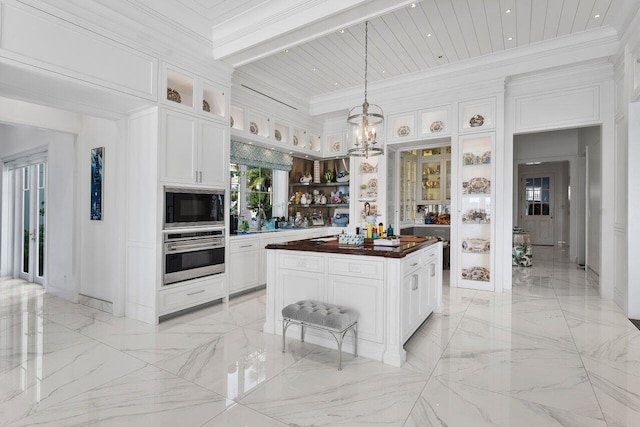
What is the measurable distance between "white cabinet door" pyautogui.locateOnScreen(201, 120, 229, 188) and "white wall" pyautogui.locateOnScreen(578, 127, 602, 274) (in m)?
6.19

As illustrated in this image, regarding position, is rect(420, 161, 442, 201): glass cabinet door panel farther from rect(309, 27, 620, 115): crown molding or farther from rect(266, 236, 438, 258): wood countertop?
rect(266, 236, 438, 258): wood countertop

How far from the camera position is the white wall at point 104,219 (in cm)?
391

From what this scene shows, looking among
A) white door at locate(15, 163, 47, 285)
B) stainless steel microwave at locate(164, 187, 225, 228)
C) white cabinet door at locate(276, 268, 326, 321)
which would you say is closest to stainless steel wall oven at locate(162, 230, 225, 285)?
stainless steel microwave at locate(164, 187, 225, 228)

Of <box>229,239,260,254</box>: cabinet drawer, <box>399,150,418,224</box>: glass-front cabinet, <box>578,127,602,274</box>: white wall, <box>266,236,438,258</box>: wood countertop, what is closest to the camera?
<box>266,236,438,258</box>: wood countertop

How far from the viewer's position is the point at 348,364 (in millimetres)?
2693

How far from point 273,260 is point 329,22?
8.10ft

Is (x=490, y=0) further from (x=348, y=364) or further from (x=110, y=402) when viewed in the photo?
(x=110, y=402)

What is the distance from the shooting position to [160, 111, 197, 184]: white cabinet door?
12.1ft

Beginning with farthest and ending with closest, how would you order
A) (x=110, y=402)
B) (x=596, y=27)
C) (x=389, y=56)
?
(x=389, y=56) < (x=596, y=27) < (x=110, y=402)

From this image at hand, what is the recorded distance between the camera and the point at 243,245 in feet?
15.8

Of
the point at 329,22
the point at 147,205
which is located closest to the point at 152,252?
the point at 147,205

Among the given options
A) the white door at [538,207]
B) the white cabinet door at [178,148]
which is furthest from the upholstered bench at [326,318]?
the white door at [538,207]

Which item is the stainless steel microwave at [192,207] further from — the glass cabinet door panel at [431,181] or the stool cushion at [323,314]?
the glass cabinet door panel at [431,181]

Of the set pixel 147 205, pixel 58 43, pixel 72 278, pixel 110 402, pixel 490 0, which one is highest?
pixel 490 0
